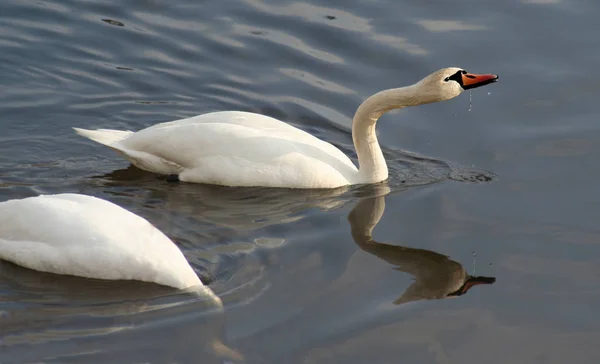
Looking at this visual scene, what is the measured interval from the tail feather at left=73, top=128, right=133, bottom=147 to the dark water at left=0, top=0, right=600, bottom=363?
0.95ft

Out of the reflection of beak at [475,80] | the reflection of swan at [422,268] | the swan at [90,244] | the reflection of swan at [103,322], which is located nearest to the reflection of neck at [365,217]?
the reflection of swan at [422,268]

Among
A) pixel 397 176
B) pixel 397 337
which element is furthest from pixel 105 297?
pixel 397 176

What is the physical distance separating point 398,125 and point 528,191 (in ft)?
6.86

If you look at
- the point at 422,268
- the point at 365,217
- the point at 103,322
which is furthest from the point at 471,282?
the point at 103,322

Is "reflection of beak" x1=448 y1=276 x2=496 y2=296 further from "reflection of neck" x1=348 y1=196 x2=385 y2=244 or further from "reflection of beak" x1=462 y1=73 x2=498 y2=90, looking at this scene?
"reflection of beak" x1=462 y1=73 x2=498 y2=90

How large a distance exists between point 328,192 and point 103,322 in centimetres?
334

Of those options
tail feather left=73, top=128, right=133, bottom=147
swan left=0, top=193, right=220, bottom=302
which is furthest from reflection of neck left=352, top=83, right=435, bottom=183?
swan left=0, top=193, right=220, bottom=302

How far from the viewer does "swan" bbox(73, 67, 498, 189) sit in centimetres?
1012

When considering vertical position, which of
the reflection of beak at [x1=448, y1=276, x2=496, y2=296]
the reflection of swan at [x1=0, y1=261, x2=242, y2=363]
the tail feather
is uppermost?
the tail feather

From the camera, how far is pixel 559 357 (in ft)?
24.5

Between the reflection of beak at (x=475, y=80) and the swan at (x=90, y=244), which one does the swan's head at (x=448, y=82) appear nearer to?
the reflection of beak at (x=475, y=80)

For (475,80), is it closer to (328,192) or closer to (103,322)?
(328,192)

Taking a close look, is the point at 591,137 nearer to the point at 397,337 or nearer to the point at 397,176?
the point at 397,176

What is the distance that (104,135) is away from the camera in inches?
411
